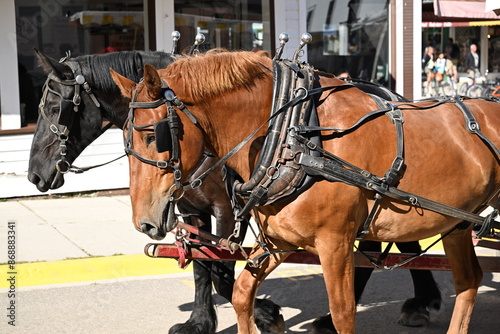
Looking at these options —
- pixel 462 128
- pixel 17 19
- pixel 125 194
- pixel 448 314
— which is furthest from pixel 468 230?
pixel 17 19

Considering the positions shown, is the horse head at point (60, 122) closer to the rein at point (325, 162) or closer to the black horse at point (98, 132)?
the black horse at point (98, 132)

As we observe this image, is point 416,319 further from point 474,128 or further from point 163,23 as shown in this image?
point 163,23

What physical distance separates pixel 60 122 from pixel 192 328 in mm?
1619

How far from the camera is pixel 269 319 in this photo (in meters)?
5.01

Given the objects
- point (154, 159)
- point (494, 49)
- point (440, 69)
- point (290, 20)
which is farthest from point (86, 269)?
point (494, 49)

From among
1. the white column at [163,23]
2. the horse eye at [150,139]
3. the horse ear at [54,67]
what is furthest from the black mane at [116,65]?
the white column at [163,23]

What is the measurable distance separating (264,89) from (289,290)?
2.98m

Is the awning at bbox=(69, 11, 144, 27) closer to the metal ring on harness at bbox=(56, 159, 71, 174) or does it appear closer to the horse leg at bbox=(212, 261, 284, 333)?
the metal ring on harness at bbox=(56, 159, 71, 174)

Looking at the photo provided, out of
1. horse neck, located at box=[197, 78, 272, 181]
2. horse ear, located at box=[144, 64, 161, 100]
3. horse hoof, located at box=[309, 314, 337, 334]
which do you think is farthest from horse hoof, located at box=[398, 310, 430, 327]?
horse ear, located at box=[144, 64, 161, 100]

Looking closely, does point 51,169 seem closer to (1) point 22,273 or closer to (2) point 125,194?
(1) point 22,273

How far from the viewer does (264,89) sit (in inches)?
149

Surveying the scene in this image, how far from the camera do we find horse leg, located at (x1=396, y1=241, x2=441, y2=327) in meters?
5.40

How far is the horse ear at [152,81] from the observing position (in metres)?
3.47

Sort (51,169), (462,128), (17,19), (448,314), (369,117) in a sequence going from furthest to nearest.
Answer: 1. (17,19)
2. (448,314)
3. (51,169)
4. (462,128)
5. (369,117)
